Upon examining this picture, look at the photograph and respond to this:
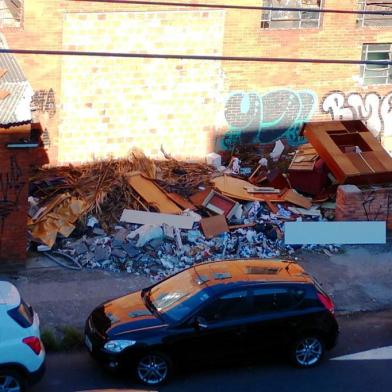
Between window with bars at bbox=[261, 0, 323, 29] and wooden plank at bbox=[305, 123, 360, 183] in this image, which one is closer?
wooden plank at bbox=[305, 123, 360, 183]

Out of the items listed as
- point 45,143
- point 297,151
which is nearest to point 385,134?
point 297,151

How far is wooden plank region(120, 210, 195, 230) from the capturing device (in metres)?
18.1

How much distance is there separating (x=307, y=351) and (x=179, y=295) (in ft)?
6.81

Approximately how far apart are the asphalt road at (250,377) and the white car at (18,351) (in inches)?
36.8

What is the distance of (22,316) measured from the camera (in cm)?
1206

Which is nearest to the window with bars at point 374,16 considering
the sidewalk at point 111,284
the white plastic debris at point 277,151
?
the white plastic debris at point 277,151

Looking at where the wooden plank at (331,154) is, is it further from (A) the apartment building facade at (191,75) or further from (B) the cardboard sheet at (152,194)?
(B) the cardboard sheet at (152,194)

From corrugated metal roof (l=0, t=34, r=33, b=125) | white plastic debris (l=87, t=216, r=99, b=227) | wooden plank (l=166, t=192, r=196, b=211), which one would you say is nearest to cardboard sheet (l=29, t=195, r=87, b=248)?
white plastic debris (l=87, t=216, r=99, b=227)

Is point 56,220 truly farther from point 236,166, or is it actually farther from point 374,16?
point 374,16

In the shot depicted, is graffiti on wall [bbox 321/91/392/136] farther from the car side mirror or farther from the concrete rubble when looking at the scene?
the car side mirror

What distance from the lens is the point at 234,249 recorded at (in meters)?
17.9

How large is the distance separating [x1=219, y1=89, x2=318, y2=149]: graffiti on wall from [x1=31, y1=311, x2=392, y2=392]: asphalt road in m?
8.82

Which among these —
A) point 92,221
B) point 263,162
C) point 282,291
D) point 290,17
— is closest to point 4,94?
point 92,221

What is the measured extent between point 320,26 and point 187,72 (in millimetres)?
3515
